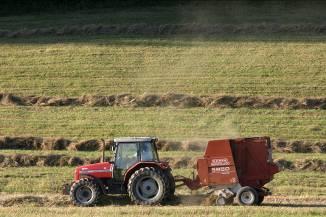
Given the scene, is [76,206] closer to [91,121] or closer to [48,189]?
[48,189]

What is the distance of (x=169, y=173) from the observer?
1712cm

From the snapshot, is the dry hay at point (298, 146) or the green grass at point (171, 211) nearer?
the green grass at point (171, 211)

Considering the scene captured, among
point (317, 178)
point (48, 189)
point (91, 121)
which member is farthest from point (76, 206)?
point (91, 121)

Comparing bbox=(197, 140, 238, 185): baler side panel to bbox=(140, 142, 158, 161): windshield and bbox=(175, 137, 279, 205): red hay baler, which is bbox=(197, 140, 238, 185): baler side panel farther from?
bbox=(140, 142, 158, 161): windshield

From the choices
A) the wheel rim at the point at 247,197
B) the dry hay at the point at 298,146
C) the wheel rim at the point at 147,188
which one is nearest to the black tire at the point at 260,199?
the wheel rim at the point at 247,197

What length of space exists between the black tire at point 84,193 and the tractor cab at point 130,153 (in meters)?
0.58

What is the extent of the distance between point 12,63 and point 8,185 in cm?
1284

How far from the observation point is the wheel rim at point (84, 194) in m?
17.2

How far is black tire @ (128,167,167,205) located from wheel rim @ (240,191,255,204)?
176cm

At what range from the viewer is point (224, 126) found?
2502 cm

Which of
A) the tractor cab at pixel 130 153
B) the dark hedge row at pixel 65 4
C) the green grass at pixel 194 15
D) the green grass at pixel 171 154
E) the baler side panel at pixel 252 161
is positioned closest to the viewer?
the baler side panel at pixel 252 161

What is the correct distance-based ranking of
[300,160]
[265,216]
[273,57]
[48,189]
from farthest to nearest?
[273,57] → [300,160] → [48,189] → [265,216]

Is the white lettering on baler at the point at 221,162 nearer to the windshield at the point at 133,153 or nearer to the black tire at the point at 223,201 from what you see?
the black tire at the point at 223,201

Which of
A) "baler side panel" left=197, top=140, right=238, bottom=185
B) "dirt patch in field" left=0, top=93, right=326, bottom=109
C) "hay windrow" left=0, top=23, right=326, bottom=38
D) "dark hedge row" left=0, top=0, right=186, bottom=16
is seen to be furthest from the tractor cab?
"dark hedge row" left=0, top=0, right=186, bottom=16
